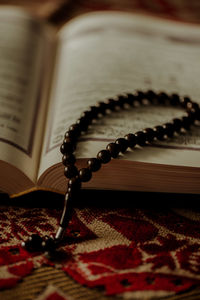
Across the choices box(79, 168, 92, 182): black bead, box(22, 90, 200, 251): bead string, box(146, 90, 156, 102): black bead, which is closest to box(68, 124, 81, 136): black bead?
box(22, 90, 200, 251): bead string

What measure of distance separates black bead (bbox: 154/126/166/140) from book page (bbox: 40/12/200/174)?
19mm

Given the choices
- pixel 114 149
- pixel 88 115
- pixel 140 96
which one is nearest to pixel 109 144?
pixel 114 149

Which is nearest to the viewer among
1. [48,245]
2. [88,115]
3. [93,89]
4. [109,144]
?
[48,245]

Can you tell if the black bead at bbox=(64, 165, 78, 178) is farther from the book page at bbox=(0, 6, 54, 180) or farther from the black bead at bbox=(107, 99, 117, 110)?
the black bead at bbox=(107, 99, 117, 110)

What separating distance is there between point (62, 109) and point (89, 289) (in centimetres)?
42

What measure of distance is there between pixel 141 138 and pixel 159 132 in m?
0.05

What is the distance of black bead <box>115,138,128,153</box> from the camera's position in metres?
0.63

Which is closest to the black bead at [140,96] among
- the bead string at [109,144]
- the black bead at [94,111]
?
the bead string at [109,144]

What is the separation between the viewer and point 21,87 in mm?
845

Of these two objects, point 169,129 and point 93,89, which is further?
point 93,89

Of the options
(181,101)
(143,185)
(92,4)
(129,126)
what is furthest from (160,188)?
(92,4)

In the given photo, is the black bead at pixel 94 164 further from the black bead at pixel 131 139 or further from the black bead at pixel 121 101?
the black bead at pixel 121 101

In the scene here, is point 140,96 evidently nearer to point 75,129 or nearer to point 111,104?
point 111,104

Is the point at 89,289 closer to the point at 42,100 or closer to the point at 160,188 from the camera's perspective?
the point at 160,188
